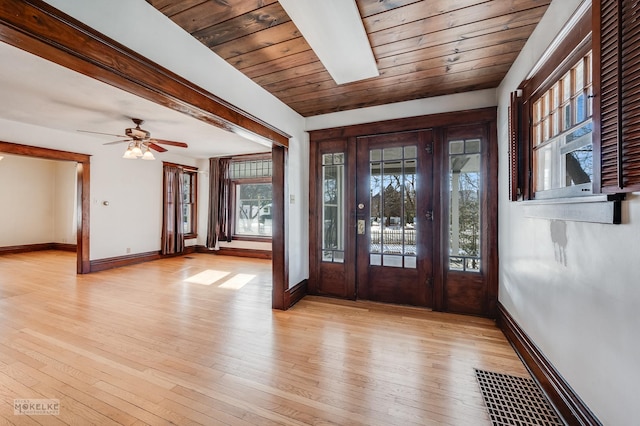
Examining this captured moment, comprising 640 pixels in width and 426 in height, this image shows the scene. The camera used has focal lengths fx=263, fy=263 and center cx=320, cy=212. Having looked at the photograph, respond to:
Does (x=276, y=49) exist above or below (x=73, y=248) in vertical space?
above

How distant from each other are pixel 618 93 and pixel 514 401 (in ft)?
6.01

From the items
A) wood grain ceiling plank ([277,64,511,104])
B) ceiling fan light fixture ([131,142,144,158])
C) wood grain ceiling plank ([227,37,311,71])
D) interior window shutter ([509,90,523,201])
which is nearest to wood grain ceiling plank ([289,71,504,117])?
wood grain ceiling plank ([277,64,511,104])

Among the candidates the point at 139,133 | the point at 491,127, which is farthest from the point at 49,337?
the point at 491,127

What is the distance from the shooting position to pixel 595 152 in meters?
1.25

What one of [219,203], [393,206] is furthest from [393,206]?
[219,203]

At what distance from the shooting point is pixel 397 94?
3100 mm

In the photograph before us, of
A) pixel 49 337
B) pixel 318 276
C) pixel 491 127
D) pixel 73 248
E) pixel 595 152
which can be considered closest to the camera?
pixel 595 152

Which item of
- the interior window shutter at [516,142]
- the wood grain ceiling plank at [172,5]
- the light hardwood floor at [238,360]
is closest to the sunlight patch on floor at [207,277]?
the light hardwood floor at [238,360]

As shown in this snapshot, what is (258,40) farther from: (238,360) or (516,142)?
(238,360)

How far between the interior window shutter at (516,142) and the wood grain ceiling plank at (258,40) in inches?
75.5

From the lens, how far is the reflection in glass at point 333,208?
12.0 feet

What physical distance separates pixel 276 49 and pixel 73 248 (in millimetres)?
8527

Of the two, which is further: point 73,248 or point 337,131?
point 73,248

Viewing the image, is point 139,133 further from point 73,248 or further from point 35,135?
point 73,248
